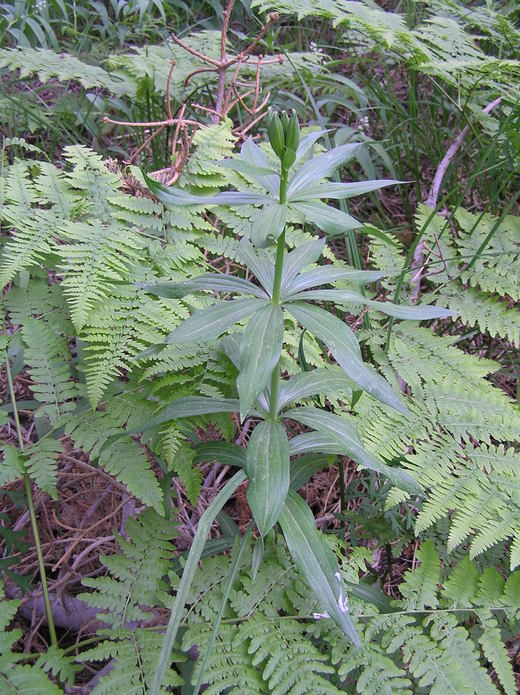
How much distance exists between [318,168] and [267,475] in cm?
72

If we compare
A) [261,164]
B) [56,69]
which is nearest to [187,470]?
[261,164]

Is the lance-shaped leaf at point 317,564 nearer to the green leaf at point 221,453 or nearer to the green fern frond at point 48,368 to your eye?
the green leaf at point 221,453

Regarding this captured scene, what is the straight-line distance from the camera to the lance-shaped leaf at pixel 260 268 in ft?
4.71

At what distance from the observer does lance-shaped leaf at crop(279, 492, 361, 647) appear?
126 cm

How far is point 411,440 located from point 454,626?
1.76ft

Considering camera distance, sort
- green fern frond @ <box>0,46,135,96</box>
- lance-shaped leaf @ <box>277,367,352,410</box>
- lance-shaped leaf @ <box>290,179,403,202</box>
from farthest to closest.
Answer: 1. green fern frond @ <box>0,46,135,96</box>
2. lance-shaped leaf @ <box>277,367,352,410</box>
3. lance-shaped leaf @ <box>290,179,403,202</box>

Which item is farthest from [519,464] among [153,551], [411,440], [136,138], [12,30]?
[12,30]

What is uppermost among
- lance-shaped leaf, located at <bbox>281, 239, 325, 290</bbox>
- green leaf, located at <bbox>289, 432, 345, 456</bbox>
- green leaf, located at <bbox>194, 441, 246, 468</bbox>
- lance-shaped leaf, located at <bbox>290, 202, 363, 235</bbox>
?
lance-shaped leaf, located at <bbox>290, 202, 363, 235</bbox>

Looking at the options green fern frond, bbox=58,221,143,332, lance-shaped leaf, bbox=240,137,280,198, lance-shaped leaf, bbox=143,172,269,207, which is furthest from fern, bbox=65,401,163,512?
lance-shaped leaf, bbox=240,137,280,198

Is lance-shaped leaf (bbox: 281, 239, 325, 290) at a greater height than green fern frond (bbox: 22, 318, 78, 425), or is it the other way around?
lance-shaped leaf (bbox: 281, 239, 325, 290)

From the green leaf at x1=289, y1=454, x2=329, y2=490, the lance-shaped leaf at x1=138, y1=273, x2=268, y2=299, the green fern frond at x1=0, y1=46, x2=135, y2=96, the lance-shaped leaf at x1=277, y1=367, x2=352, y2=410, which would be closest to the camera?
the lance-shaped leaf at x1=138, y1=273, x2=268, y2=299

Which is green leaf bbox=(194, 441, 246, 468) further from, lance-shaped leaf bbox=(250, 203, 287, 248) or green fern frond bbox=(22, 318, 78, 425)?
lance-shaped leaf bbox=(250, 203, 287, 248)

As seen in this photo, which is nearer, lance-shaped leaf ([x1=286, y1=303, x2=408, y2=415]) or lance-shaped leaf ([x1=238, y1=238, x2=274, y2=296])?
lance-shaped leaf ([x1=286, y1=303, x2=408, y2=415])

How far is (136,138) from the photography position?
3.13 metres
